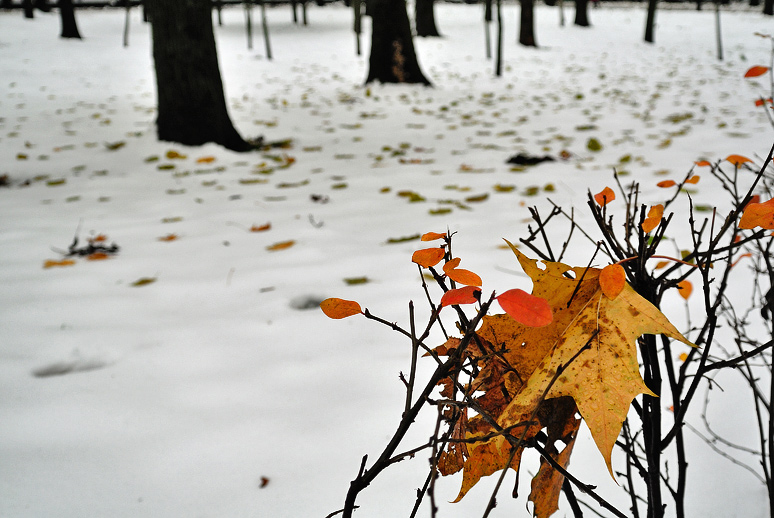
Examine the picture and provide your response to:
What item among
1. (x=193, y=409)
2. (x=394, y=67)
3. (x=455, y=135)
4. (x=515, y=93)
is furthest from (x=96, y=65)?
(x=193, y=409)

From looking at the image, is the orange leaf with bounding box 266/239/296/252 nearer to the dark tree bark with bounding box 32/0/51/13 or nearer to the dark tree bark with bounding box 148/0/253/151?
the dark tree bark with bounding box 148/0/253/151

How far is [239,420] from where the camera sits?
115 cm

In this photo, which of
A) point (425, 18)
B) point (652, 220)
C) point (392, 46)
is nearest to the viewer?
point (652, 220)

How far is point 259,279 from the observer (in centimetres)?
184

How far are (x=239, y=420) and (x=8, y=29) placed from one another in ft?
56.1

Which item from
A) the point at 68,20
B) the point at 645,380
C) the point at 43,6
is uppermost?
the point at 43,6

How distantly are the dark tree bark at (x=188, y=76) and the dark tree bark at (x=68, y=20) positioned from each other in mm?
12047

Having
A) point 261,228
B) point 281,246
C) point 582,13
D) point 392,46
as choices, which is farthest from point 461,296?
point 582,13

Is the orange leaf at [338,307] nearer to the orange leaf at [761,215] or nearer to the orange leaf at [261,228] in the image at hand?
the orange leaf at [761,215]

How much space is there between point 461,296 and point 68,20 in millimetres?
16251

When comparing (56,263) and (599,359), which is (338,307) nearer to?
(599,359)

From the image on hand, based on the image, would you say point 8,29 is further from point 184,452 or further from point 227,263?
point 184,452

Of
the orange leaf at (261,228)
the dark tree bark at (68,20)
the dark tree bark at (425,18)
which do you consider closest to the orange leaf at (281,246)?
the orange leaf at (261,228)

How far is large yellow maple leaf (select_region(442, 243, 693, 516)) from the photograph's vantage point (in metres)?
0.49
